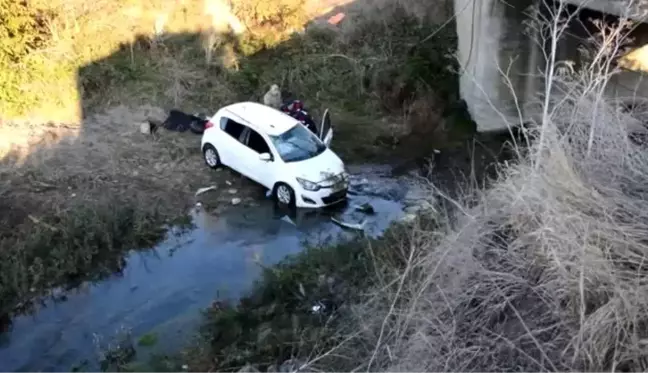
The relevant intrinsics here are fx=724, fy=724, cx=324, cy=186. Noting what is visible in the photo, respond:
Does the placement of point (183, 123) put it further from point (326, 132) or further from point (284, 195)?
point (284, 195)

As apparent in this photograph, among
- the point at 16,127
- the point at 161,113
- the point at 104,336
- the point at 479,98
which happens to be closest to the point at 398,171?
the point at 479,98

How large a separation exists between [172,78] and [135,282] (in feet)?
26.3

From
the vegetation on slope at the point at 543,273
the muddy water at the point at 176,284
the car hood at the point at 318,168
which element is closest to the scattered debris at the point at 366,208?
the muddy water at the point at 176,284

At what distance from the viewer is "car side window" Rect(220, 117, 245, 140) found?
576 inches

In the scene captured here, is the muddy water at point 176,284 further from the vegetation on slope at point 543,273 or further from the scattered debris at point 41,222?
the vegetation on slope at point 543,273

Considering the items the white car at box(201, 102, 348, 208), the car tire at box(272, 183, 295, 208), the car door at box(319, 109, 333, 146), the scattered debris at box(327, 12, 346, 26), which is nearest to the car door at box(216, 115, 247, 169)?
the white car at box(201, 102, 348, 208)

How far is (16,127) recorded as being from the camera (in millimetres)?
16547

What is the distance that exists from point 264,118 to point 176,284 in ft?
14.0

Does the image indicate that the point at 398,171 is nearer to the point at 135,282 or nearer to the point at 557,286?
the point at 135,282

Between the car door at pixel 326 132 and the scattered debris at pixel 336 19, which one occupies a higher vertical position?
the scattered debris at pixel 336 19

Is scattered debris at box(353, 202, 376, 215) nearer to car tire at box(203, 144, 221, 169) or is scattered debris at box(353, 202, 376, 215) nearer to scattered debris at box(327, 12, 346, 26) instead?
car tire at box(203, 144, 221, 169)

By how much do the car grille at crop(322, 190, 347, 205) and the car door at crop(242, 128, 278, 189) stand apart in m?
1.12

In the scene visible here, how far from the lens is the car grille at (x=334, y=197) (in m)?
13.7

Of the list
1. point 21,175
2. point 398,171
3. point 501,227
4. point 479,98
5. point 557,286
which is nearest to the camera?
point 557,286
